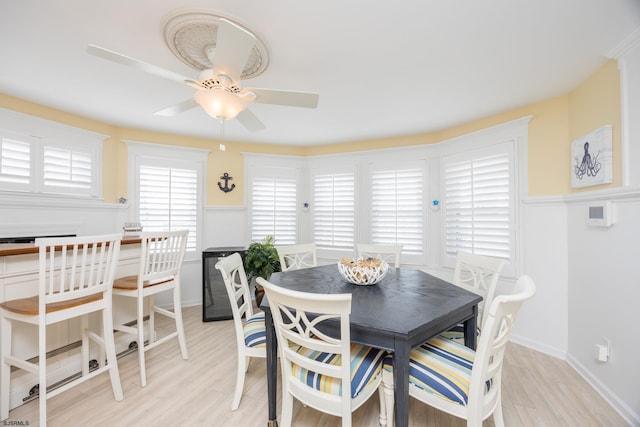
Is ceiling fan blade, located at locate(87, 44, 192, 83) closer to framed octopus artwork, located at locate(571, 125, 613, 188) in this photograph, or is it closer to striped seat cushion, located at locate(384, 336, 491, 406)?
striped seat cushion, located at locate(384, 336, 491, 406)

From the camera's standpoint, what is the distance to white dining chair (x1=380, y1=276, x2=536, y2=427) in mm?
1118

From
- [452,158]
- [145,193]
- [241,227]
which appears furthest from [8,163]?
[452,158]

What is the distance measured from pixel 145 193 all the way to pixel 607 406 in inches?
191

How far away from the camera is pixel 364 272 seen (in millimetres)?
1881

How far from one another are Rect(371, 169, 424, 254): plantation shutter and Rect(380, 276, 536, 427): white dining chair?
215 centimetres

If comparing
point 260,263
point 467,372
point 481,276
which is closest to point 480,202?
point 481,276

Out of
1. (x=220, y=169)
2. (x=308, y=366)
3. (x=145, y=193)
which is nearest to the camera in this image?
(x=308, y=366)

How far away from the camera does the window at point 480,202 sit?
2779 millimetres

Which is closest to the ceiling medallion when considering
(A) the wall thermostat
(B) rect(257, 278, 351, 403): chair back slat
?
(B) rect(257, 278, 351, 403): chair back slat

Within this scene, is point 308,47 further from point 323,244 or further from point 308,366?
point 323,244

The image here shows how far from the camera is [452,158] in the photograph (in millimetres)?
3262

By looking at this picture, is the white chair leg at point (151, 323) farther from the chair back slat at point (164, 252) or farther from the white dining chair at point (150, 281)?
the chair back slat at point (164, 252)

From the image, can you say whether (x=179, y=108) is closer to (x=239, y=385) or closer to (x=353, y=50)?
(x=353, y=50)

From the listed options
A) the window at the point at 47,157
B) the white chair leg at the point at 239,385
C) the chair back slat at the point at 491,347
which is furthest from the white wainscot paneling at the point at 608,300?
the window at the point at 47,157
